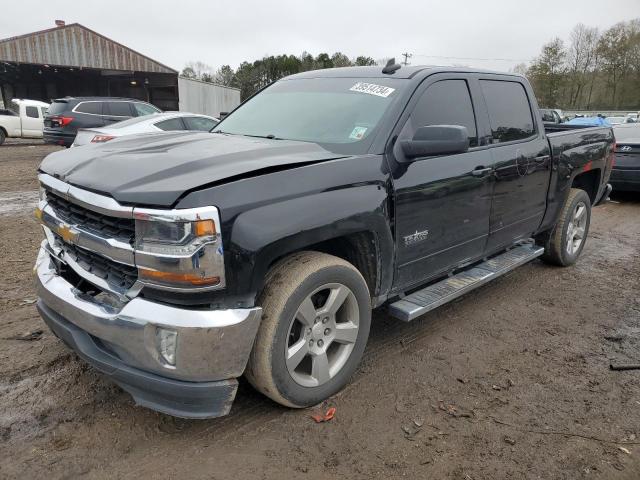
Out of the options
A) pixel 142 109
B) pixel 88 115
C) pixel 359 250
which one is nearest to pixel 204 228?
pixel 359 250

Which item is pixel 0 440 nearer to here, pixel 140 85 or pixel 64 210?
pixel 64 210

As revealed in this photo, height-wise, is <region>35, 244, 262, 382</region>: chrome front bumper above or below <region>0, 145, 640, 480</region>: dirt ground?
above

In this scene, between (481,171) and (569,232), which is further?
(569,232)

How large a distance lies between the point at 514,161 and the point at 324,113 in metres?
1.70

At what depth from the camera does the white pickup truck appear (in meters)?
20.3

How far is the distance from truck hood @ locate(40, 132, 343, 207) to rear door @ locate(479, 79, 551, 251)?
1.73 meters

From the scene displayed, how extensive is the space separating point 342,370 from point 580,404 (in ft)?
4.79

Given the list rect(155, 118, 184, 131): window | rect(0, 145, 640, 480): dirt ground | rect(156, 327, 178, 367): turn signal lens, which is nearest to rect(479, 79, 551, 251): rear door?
rect(0, 145, 640, 480): dirt ground

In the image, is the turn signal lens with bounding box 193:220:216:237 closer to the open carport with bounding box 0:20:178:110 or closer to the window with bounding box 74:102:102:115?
the window with bounding box 74:102:102:115

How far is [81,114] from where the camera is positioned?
1466cm

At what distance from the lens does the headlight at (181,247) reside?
7.14 feet

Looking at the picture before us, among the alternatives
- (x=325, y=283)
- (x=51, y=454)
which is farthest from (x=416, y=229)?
(x=51, y=454)

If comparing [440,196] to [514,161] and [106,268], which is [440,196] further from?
[106,268]

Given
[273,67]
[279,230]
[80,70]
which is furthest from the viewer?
[273,67]
